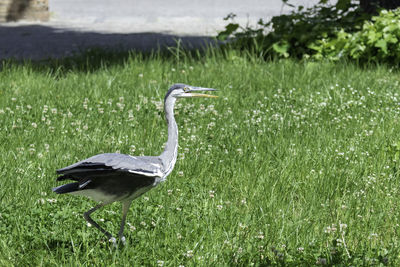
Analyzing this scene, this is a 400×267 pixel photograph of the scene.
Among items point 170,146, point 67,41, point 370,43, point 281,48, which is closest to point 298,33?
point 281,48

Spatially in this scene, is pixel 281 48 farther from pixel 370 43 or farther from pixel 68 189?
pixel 68 189

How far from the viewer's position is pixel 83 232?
3.71 meters

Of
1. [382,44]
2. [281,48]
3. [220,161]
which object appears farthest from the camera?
[281,48]

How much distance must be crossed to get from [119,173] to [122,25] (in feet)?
36.8

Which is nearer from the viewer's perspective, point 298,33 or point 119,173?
point 119,173

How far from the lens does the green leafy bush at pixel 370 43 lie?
26.8 ft

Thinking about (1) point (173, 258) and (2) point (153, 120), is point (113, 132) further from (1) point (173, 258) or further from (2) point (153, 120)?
(1) point (173, 258)

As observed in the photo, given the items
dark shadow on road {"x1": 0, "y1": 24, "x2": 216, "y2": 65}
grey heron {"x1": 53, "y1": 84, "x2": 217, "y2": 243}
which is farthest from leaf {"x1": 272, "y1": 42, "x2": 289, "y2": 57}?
grey heron {"x1": 53, "y1": 84, "x2": 217, "y2": 243}

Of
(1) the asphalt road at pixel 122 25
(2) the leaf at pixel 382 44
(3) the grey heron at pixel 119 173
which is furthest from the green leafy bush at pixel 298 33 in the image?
(3) the grey heron at pixel 119 173

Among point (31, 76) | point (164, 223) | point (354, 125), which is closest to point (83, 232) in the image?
point (164, 223)

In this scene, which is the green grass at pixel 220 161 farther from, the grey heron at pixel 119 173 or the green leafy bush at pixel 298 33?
the green leafy bush at pixel 298 33

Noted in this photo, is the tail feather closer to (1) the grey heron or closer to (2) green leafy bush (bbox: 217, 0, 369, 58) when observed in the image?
(1) the grey heron

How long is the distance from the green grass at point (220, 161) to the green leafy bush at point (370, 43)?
1.02ft

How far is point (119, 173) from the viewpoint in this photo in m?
3.21
